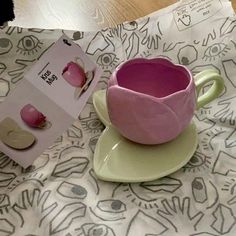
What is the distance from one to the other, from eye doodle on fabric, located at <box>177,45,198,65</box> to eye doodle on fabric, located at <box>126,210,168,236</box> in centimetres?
25

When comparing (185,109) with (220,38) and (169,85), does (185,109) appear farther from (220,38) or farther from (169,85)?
(220,38)

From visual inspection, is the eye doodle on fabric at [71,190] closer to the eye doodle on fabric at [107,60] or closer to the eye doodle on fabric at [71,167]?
the eye doodle on fabric at [71,167]

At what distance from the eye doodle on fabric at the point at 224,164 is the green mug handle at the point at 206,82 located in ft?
0.20

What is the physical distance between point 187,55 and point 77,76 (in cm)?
18

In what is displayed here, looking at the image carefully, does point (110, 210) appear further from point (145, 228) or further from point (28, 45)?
point (28, 45)

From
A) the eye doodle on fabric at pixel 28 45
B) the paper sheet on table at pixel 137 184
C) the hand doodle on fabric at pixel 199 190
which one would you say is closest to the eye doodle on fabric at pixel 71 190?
the paper sheet on table at pixel 137 184

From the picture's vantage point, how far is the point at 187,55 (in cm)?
69

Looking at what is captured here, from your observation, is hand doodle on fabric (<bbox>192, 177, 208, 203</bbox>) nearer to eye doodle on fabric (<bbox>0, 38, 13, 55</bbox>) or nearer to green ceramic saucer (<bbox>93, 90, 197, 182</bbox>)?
green ceramic saucer (<bbox>93, 90, 197, 182</bbox>)

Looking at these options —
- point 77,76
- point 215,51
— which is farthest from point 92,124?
point 215,51

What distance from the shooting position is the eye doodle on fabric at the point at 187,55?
2.25 feet

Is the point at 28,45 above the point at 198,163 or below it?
above

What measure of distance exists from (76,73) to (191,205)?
18cm

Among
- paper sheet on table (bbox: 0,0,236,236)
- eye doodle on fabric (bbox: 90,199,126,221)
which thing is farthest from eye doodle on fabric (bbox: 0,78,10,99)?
eye doodle on fabric (bbox: 90,199,126,221)

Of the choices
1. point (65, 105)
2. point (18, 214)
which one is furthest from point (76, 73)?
point (18, 214)
